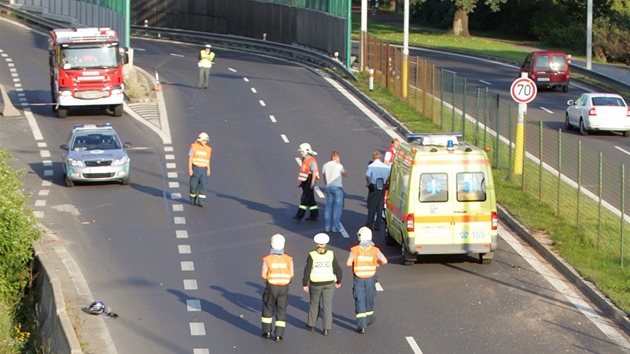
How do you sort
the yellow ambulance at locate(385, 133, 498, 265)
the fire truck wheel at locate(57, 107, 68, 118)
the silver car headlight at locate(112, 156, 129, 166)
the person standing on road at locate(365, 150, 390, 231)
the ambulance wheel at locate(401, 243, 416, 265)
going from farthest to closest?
the fire truck wheel at locate(57, 107, 68, 118) < the silver car headlight at locate(112, 156, 129, 166) < the person standing on road at locate(365, 150, 390, 231) < the ambulance wheel at locate(401, 243, 416, 265) < the yellow ambulance at locate(385, 133, 498, 265)

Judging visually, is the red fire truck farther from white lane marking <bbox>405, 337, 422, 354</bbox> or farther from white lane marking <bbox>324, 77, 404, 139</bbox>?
white lane marking <bbox>405, 337, 422, 354</bbox>

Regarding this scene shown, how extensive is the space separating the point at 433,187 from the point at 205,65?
23962 mm

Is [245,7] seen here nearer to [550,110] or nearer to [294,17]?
[294,17]

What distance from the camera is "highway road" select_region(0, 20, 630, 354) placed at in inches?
703

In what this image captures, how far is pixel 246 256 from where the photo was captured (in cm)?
2262

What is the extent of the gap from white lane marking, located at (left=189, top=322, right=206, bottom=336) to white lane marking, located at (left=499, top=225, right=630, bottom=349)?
611 cm

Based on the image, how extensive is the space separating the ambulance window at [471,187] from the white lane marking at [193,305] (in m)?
5.20

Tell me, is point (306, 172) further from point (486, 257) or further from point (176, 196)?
point (486, 257)

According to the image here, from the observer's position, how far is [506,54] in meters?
68.4

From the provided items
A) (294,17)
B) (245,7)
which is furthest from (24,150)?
(245,7)

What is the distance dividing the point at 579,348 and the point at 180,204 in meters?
12.2

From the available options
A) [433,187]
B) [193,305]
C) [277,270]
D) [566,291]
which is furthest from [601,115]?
[277,270]

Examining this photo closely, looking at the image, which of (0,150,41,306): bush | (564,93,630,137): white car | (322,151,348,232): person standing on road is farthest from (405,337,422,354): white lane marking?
(564,93,630,137): white car

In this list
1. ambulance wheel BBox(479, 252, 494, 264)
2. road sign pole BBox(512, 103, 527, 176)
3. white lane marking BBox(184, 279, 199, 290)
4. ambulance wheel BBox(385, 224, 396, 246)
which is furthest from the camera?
road sign pole BBox(512, 103, 527, 176)
